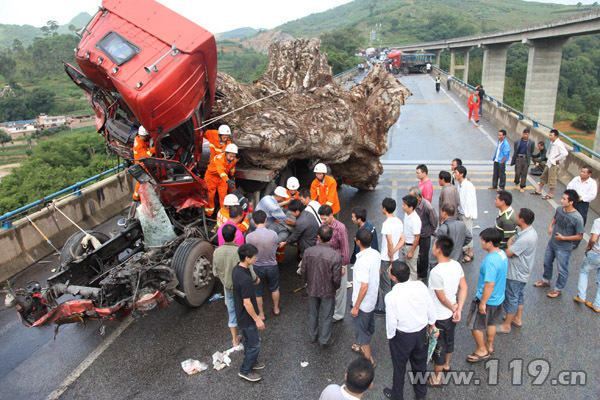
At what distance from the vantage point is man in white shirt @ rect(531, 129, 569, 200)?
29.0 feet

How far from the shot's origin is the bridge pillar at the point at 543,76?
3180 cm

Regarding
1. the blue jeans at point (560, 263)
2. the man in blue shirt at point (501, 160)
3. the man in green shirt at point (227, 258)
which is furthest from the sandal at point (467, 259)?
the man in green shirt at point (227, 258)

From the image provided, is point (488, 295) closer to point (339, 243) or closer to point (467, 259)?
point (339, 243)

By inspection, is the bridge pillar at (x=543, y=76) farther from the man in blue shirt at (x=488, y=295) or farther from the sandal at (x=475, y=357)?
the sandal at (x=475, y=357)

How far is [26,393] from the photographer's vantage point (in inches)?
173

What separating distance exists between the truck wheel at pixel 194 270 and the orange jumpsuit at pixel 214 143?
1.48 metres

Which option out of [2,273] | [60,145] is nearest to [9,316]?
[2,273]

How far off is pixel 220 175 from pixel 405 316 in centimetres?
359

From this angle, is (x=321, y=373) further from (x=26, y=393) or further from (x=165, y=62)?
(x=165, y=62)

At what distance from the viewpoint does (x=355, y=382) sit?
8.70 feet

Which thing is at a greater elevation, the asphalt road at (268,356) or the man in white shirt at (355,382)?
the man in white shirt at (355,382)

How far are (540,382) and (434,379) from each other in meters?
1.07

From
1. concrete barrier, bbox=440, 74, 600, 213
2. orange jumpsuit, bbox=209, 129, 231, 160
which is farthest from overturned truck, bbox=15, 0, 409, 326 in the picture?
concrete barrier, bbox=440, 74, 600, 213

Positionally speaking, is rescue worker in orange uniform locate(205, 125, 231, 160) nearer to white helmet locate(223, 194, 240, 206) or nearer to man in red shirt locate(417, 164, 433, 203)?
white helmet locate(223, 194, 240, 206)
